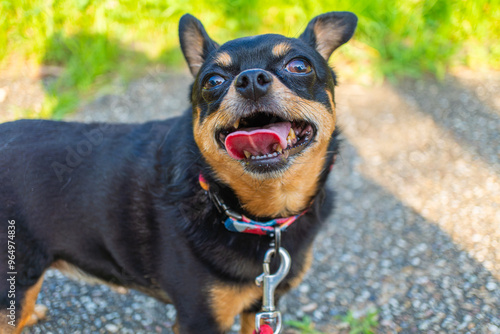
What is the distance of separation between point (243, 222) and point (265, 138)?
0.48 m

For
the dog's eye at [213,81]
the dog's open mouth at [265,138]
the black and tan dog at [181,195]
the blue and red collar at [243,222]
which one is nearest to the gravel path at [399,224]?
the black and tan dog at [181,195]

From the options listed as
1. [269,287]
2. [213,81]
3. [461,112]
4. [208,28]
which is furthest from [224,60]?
[208,28]

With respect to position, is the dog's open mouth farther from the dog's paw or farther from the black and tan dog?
the dog's paw

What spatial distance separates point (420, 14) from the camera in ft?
17.0

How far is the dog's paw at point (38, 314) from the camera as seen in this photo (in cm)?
283

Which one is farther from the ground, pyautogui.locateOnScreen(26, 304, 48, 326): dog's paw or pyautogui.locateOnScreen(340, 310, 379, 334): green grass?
pyautogui.locateOnScreen(340, 310, 379, 334): green grass

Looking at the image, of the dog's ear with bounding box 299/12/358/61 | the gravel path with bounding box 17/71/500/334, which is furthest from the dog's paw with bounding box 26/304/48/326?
the dog's ear with bounding box 299/12/358/61

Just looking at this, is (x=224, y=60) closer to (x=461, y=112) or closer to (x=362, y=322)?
(x=362, y=322)

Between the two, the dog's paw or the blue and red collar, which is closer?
the blue and red collar

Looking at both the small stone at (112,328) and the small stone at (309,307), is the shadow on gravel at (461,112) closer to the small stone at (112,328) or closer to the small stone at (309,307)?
the small stone at (309,307)

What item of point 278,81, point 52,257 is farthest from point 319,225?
point 52,257

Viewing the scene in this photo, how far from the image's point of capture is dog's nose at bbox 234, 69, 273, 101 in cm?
180

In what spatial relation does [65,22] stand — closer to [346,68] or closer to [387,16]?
[346,68]

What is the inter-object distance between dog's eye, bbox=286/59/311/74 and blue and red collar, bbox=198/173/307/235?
689mm
